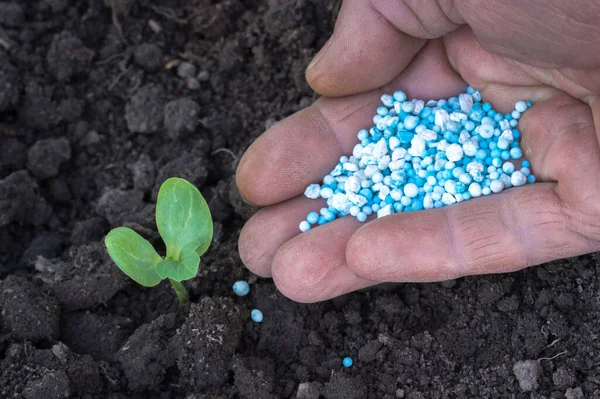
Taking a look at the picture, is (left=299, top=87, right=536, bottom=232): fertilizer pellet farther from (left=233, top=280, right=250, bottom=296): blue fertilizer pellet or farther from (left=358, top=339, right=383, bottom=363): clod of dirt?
(left=358, top=339, right=383, bottom=363): clod of dirt

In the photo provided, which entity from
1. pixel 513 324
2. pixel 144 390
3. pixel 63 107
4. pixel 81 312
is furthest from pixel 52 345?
pixel 513 324

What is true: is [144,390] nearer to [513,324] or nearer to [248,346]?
[248,346]

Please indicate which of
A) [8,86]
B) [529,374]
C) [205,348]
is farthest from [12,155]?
[529,374]

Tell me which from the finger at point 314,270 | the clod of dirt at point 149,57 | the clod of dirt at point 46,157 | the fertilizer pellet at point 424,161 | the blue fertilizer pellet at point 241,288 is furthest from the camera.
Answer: the clod of dirt at point 149,57

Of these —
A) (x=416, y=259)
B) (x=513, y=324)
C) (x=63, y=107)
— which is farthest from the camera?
(x=63, y=107)

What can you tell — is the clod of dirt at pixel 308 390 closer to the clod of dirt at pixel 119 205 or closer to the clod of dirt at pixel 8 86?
the clod of dirt at pixel 119 205

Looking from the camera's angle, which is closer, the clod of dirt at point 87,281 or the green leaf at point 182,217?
the green leaf at point 182,217

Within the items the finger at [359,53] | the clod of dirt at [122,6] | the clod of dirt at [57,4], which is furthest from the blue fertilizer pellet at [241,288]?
the clod of dirt at [57,4]
